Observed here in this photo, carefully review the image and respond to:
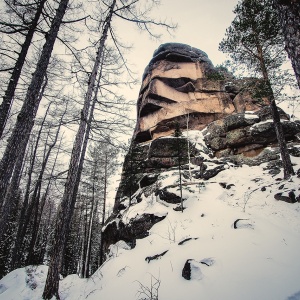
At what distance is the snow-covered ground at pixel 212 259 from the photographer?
3.44m

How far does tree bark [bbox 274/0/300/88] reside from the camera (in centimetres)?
266

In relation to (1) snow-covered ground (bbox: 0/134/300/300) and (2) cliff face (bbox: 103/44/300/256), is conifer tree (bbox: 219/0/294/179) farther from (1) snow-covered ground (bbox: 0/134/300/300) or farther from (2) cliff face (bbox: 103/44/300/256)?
(1) snow-covered ground (bbox: 0/134/300/300)

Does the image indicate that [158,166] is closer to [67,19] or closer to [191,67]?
[67,19]

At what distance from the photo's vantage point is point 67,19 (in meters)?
7.33

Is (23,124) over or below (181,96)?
below

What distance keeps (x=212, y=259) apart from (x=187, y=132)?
14957mm

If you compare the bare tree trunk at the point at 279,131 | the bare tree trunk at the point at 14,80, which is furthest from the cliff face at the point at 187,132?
the bare tree trunk at the point at 14,80

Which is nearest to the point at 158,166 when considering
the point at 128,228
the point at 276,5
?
the point at 128,228

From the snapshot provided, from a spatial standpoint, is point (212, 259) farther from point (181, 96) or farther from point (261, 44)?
point (181, 96)

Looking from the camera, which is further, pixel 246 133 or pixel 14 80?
pixel 246 133

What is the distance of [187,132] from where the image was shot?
18484 mm

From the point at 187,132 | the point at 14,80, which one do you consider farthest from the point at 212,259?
the point at 187,132

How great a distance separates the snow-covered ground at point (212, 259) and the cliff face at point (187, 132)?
61.6 inches

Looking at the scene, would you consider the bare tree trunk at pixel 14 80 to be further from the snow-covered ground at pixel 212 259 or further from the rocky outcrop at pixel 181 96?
the rocky outcrop at pixel 181 96
